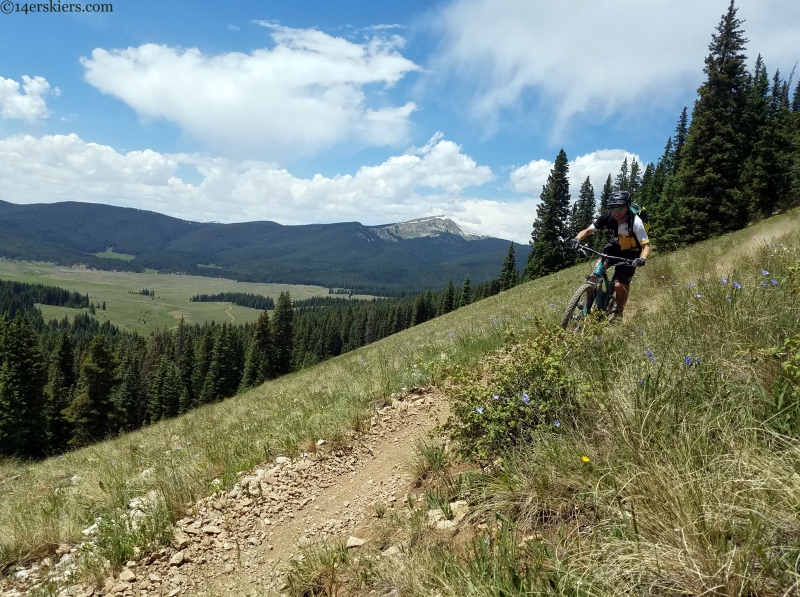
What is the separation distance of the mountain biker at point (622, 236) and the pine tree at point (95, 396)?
37458mm

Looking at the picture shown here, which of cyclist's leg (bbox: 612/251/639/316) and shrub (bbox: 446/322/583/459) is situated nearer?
shrub (bbox: 446/322/583/459)

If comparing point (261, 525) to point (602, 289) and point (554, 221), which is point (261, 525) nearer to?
point (602, 289)

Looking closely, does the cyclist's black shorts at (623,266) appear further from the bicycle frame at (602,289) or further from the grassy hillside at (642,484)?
the grassy hillside at (642,484)

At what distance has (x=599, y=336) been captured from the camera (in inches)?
177

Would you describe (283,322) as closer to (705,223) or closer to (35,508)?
(705,223)

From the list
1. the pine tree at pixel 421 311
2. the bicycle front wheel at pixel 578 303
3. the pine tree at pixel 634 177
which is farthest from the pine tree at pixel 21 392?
the pine tree at pixel 634 177

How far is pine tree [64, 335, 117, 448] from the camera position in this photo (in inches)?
1281

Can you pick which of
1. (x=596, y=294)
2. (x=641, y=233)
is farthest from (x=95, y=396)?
(x=641, y=233)

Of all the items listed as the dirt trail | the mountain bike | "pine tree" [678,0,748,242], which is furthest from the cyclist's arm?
"pine tree" [678,0,748,242]

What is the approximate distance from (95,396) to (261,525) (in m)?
37.6

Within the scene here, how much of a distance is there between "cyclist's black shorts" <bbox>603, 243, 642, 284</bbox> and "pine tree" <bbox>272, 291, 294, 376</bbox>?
52.0m

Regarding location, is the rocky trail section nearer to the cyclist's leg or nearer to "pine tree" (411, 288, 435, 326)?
the cyclist's leg

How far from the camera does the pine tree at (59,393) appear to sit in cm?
3631

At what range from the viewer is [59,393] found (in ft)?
134
